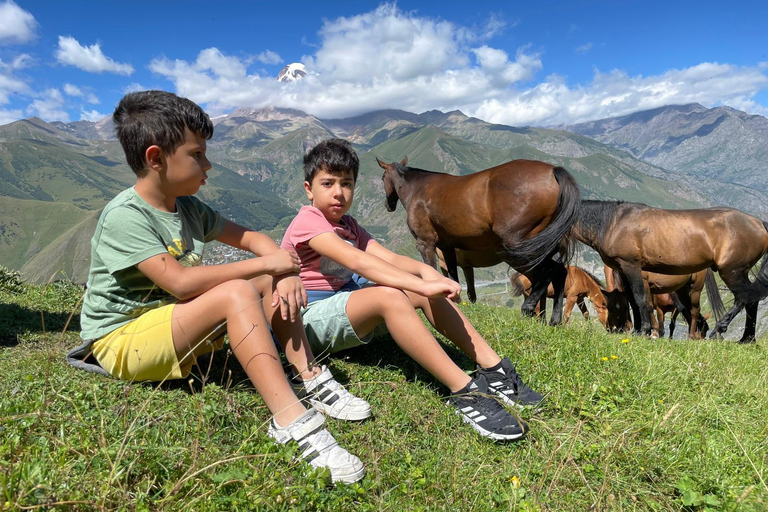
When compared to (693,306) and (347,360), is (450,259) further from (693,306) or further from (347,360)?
(693,306)

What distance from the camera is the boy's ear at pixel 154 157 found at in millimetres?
2936

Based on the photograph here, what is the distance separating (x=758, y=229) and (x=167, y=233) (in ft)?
39.9

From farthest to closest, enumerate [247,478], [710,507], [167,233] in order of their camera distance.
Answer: [167,233] → [710,507] → [247,478]

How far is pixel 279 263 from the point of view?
3.16 m

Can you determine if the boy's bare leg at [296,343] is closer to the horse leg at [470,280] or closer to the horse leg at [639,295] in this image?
the horse leg at [470,280]

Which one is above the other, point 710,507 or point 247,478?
point 247,478

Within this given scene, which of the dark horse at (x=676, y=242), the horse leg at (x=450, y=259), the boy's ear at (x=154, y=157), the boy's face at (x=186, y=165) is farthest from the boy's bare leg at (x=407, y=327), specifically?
the dark horse at (x=676, y=242)

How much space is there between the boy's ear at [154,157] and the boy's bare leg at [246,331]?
928mm

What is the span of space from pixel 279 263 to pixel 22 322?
4.49m

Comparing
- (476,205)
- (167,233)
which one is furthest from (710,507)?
(476,205)

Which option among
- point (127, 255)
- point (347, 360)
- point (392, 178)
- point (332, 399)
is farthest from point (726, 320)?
point (127, 255)

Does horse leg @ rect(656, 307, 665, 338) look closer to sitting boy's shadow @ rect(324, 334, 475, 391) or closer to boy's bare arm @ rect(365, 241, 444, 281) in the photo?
sitting boy's shadow @ rect(324, 334, 475, 391)

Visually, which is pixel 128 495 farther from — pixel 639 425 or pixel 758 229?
pixel 758 229

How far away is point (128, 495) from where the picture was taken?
6.55 feet
